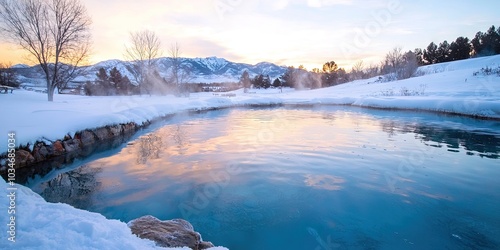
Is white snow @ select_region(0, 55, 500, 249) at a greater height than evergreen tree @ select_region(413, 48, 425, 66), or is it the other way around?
evergreen tree @ select_region(413, 48, 425, 66)

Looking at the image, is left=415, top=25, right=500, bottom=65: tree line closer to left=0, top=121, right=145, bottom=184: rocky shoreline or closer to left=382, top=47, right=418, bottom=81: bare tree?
left=382, top=47, right=418, bottom=81: bare tree

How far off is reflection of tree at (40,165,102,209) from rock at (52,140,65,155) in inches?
59.3

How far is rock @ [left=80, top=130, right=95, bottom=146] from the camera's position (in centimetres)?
803

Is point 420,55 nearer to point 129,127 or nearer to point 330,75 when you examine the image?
point 330,75

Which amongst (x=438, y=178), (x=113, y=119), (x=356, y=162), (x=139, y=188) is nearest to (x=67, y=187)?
(x=139, y=188)

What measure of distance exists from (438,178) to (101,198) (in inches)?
256

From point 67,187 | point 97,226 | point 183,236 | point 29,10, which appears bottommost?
point 67,187

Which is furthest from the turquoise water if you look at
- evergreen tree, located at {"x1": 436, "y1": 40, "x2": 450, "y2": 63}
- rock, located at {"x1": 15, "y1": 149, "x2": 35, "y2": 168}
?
evergreen tree, located at {"x1": 436, "y1": 40, "x2": 450, "y2": 63}

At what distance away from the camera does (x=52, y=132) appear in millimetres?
6969

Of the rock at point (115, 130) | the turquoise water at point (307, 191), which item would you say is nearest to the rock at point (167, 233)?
the turquoise water at point (307, 191)

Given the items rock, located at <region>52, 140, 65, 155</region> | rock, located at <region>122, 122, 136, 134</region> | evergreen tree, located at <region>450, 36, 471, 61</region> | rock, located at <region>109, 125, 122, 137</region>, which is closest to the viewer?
rock, located at <region>52, 140, 65, 155</region>

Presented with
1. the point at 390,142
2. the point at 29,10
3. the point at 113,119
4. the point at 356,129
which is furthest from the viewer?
the point at 29,10

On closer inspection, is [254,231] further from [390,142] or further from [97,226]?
[390,142]

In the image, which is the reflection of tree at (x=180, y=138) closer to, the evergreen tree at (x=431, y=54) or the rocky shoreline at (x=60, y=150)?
the rocky shoreline at (x=60, y=150)
